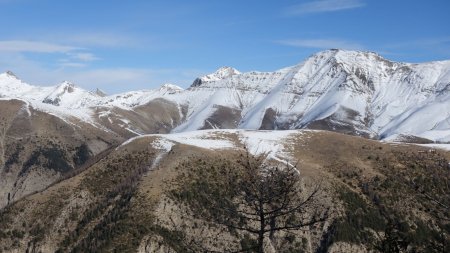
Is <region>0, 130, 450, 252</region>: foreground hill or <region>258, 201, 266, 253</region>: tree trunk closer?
<region>258, 201, 266, 253</region>: tree trunk

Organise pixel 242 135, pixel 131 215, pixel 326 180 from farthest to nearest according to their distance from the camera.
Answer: pixel 242 135 → pixel 326 180 → pixel 131 215

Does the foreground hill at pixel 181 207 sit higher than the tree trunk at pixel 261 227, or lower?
lower

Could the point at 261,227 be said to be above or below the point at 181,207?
above

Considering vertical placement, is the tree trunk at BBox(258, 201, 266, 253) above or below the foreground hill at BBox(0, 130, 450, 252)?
above

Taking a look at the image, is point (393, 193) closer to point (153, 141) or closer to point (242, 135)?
point (242, 135)

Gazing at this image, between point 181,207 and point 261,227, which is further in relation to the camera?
point 181,207

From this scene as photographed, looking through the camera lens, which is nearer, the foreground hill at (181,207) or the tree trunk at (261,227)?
the tree trunk at (261,227)

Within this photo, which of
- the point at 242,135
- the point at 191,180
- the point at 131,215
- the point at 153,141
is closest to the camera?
the point at 131,215

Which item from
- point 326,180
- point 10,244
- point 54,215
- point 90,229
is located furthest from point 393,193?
point 10,244
